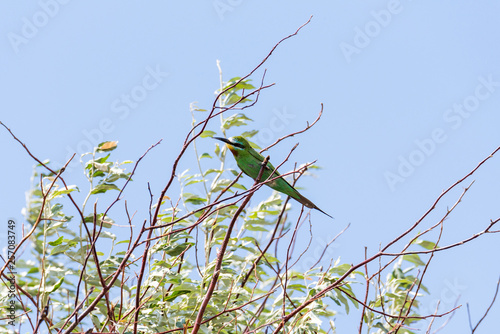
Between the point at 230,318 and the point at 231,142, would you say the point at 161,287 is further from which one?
the point at 231,142

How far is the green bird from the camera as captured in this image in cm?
428

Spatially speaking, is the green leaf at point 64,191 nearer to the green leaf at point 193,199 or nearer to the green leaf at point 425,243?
the green leaf at point 193,199

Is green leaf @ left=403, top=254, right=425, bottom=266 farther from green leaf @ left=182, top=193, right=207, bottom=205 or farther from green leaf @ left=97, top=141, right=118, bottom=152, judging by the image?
green leaf @ left=97, top=141, right=118, bottom=152

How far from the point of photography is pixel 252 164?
4.68 metres

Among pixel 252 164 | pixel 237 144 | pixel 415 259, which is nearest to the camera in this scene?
pixel 415 259

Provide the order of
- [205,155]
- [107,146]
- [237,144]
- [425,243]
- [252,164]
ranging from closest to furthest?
[107,146] → [425,243] → [205,155] → [237,144] → [252,164]

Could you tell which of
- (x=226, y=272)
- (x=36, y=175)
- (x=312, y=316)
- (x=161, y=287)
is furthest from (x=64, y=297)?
(x=312, y=316)

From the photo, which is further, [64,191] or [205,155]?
[205,155]

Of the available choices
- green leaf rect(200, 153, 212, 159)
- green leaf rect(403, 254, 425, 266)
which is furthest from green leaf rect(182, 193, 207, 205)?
green leaf rect(403, 254, 425, 266)

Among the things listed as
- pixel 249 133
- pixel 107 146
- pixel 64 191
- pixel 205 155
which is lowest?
pixel 64 191

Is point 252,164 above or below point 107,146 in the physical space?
above

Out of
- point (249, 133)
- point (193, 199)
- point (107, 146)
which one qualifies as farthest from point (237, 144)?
point (107, 146)

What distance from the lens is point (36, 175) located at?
423 centimetres

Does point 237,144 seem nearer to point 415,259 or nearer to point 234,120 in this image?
point 234,120
